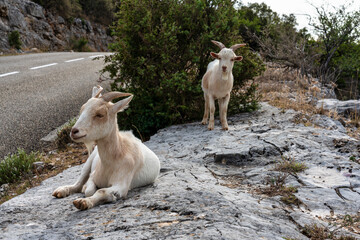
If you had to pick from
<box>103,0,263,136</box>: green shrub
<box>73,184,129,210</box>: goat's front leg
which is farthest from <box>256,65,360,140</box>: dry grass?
<box>73,184,129,210</box>: goat's front leg

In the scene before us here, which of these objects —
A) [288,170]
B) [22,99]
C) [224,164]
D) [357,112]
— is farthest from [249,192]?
[22,99]

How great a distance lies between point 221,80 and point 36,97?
518 cm

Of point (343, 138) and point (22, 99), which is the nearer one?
point (343, 138)

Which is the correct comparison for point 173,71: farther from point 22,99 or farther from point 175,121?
point 22,99

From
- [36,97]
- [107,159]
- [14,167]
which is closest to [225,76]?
[107,159]

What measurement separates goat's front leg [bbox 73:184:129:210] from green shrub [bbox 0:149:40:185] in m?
3.17

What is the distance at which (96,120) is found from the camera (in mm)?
3531

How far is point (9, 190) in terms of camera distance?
575 centimetres

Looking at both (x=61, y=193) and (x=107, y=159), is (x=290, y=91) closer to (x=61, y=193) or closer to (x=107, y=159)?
(x=107, y=159)

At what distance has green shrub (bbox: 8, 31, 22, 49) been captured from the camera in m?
19.5

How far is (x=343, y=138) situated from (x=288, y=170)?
1.87 meters

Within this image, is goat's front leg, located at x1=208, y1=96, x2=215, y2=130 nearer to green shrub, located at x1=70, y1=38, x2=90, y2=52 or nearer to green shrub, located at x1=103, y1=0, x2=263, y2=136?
green shrub, located at x1=103, y1=0, x2=263, y2=136

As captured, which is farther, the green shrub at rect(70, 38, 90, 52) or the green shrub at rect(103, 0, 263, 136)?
the green shrub at rect(70, 38, 90, 52)

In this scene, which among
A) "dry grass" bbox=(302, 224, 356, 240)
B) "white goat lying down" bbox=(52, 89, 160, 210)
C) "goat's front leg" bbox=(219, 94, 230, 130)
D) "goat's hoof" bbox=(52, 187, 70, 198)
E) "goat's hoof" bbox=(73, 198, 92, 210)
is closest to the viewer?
"dry grass" bbox=(302, 224, 356, 240)
